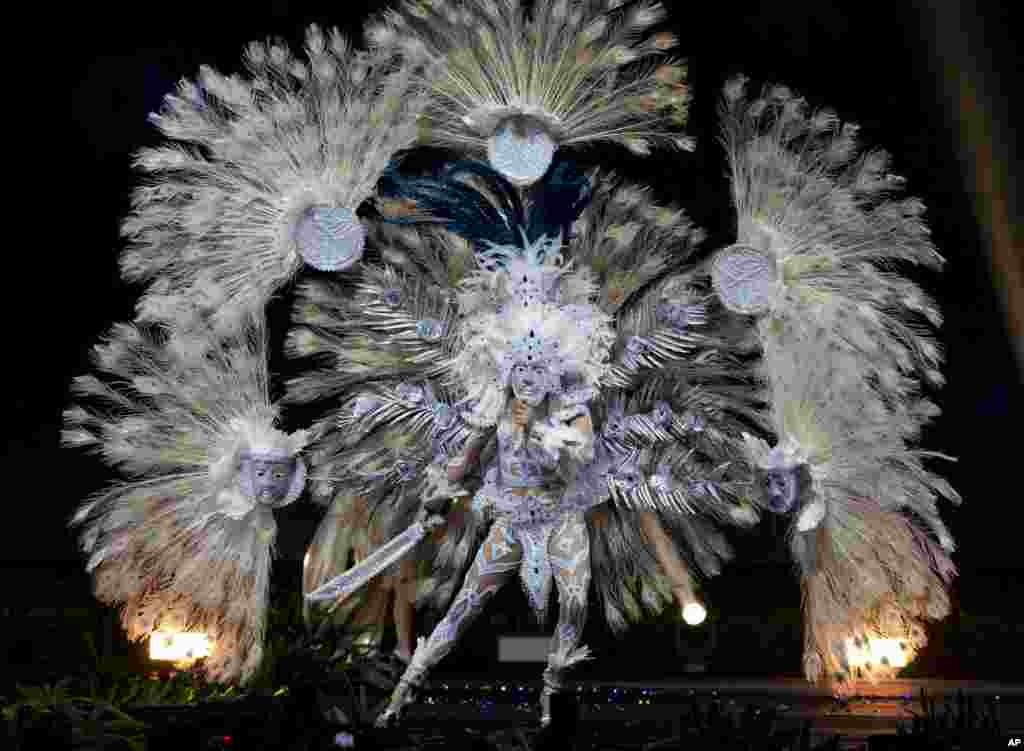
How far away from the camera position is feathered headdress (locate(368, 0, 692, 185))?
4762 millimetres

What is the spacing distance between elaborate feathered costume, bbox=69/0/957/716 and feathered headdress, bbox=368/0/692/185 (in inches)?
0.4

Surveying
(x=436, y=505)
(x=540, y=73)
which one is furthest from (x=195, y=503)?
(x=540, y=73)

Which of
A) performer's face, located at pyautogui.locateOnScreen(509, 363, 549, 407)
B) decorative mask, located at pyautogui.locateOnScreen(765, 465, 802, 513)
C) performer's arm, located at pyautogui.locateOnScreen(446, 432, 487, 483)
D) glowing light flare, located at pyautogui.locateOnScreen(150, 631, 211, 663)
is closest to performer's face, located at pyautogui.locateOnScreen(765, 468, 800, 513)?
decorative mask, located at pyautogui.locateOnScreen(765, 465, 802, 513)

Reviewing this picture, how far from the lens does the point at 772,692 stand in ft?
19.5

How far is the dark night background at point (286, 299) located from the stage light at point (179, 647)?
4.14ft

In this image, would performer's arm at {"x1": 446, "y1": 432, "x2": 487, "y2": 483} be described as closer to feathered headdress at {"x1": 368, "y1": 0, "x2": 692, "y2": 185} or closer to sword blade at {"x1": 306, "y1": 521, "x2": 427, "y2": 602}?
sword blade at {"x1": 306, "y1": 521, "x2": 427, "y2": 602}

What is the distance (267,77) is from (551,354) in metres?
1.57

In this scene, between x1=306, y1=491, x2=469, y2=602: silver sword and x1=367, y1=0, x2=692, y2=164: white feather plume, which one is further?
x1=306, y1=491, x2=469, y2=602: silver sword

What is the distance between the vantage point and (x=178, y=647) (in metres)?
5.17

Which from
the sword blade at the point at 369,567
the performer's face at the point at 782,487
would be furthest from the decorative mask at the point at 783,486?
the sword blade at the point at 369,567

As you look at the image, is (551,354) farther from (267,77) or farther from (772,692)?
(772,692)
